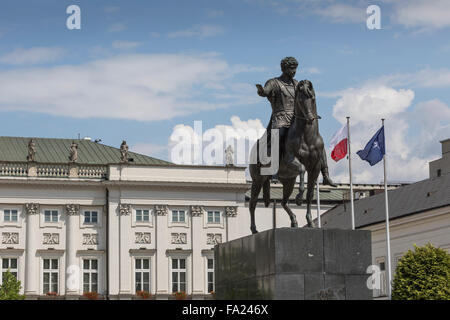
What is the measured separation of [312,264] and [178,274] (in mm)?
55327

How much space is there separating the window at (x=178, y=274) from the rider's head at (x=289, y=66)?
53.2 meters

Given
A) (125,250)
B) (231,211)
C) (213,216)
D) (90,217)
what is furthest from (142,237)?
(231,211)

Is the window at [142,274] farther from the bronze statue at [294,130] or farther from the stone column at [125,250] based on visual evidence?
the bronze statue at [294,130]

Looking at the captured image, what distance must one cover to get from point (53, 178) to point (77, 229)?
3847mm

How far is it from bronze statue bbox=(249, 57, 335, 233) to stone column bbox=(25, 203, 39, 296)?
168 ft

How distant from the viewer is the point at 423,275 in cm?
4512

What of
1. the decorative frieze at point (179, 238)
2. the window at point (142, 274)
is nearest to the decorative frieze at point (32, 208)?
the window at point (142, 274)

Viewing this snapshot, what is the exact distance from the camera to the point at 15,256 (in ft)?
238

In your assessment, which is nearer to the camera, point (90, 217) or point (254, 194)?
point (254, 194)

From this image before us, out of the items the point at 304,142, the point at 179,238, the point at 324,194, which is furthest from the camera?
Answer: the point at 324,194

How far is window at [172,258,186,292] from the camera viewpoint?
244 ft

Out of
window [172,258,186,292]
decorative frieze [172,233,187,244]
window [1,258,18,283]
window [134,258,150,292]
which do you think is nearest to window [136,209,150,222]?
decorative frieze [172,233,187,244]

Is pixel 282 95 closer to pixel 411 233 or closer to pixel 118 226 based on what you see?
pixel 411 233

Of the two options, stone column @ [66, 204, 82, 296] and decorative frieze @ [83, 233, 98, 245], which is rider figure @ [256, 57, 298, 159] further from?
decorative frieze @ [83, 233, 98, 245]
